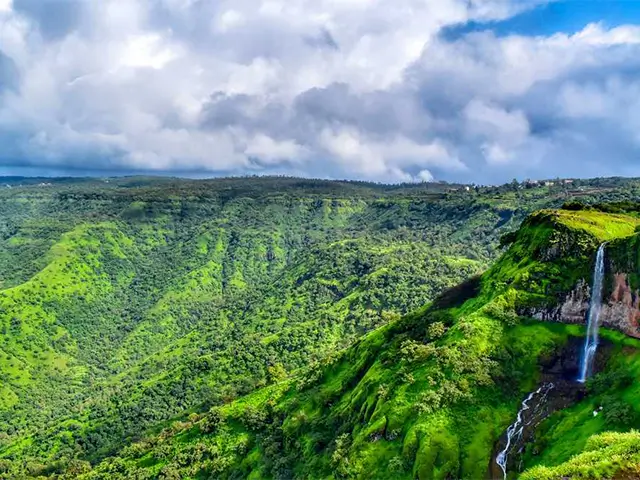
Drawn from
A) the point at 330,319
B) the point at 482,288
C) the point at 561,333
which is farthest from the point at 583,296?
the point at 330,319

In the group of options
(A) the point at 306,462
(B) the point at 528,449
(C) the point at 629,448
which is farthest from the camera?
(A) the point at 306,462

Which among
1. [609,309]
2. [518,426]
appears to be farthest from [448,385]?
[609,309]

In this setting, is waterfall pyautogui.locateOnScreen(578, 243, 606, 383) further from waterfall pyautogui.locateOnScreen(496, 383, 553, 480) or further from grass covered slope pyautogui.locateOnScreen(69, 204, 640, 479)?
waterfall pyautogui.locateOnScreen(496, 383, 553, 480)

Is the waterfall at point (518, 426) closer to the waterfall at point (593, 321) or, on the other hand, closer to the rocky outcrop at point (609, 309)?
the waterfall at point (593, 321)

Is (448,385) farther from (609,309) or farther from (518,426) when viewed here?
(609,309)

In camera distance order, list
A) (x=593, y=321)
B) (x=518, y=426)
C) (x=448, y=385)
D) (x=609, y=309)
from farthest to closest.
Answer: (x=593, y=321)
(x=609, y=309)
(x=448, y=385)
(x=518, y=426)

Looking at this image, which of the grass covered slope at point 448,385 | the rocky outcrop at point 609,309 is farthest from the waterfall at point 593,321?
the grass covered slope at point 448,385

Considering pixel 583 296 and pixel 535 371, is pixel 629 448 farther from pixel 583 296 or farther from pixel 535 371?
pixel 583 296
